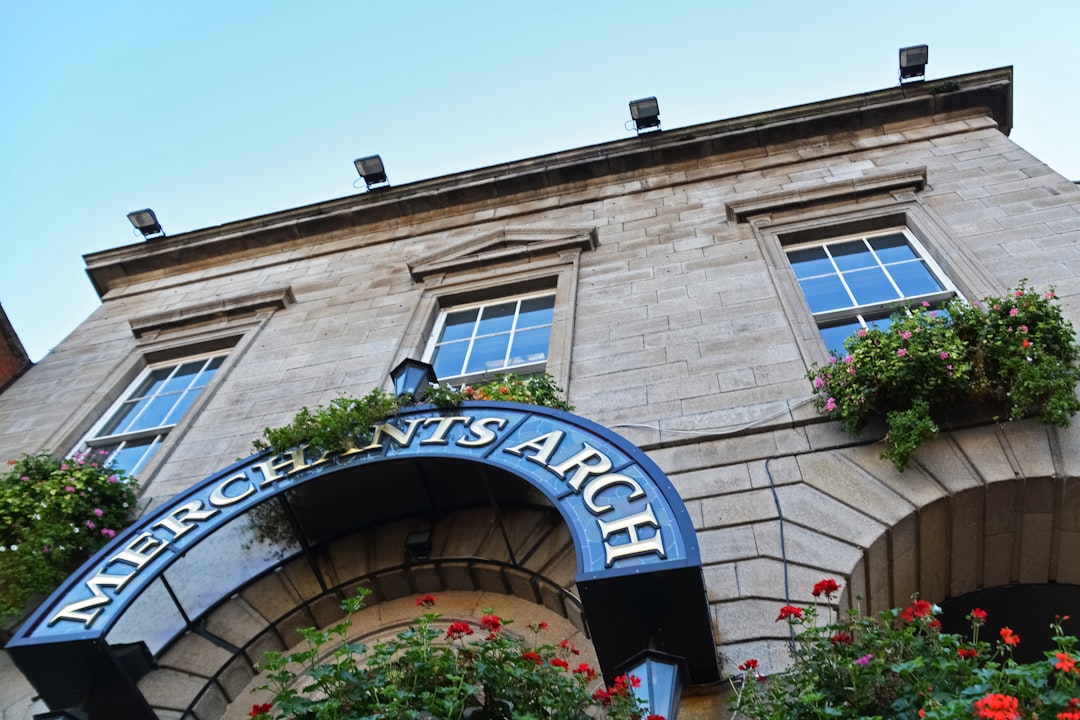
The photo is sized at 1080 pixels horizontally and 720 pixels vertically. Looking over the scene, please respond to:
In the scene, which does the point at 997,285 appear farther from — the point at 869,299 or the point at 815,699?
the point at 815,699

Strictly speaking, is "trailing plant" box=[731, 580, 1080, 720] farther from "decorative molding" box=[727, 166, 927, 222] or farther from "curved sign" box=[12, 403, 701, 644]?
"decorative molding" box=[727, 166, 927, 222]

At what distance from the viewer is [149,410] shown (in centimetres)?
1116

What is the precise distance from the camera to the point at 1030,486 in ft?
20.3

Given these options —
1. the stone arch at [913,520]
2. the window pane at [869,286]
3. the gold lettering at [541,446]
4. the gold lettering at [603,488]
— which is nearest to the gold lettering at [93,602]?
the gold lettering at [541,446]

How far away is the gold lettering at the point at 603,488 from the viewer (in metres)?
5.40

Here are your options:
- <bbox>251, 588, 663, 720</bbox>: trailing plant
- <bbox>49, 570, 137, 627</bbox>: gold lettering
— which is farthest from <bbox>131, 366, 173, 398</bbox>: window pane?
<bbox>251, 588, 663, 720</bbox>: trailing plant

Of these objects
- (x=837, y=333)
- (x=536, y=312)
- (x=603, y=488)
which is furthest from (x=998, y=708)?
(x=536, y=312)

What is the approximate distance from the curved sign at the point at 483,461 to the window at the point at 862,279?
383 centimetres

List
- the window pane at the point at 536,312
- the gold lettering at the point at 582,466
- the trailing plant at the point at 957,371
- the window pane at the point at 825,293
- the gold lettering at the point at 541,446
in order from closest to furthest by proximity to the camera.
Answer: the gold lettering at the point at 582,466
the gold lettering at the point at 541,446
the trailing plant at the point at 957,371
the window pane at the point at 825,293
the window pane at the point at 536,312

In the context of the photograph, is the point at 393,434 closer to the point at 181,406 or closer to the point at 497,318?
the point at 497,318

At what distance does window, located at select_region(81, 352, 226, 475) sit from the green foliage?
133 cm

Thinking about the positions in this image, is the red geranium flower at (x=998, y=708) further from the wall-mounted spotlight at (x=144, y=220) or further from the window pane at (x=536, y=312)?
the wall-mounted spotlight at (x=144, y=220)

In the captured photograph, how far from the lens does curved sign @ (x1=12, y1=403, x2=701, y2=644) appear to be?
5.10m

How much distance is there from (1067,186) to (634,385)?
18.3ft
